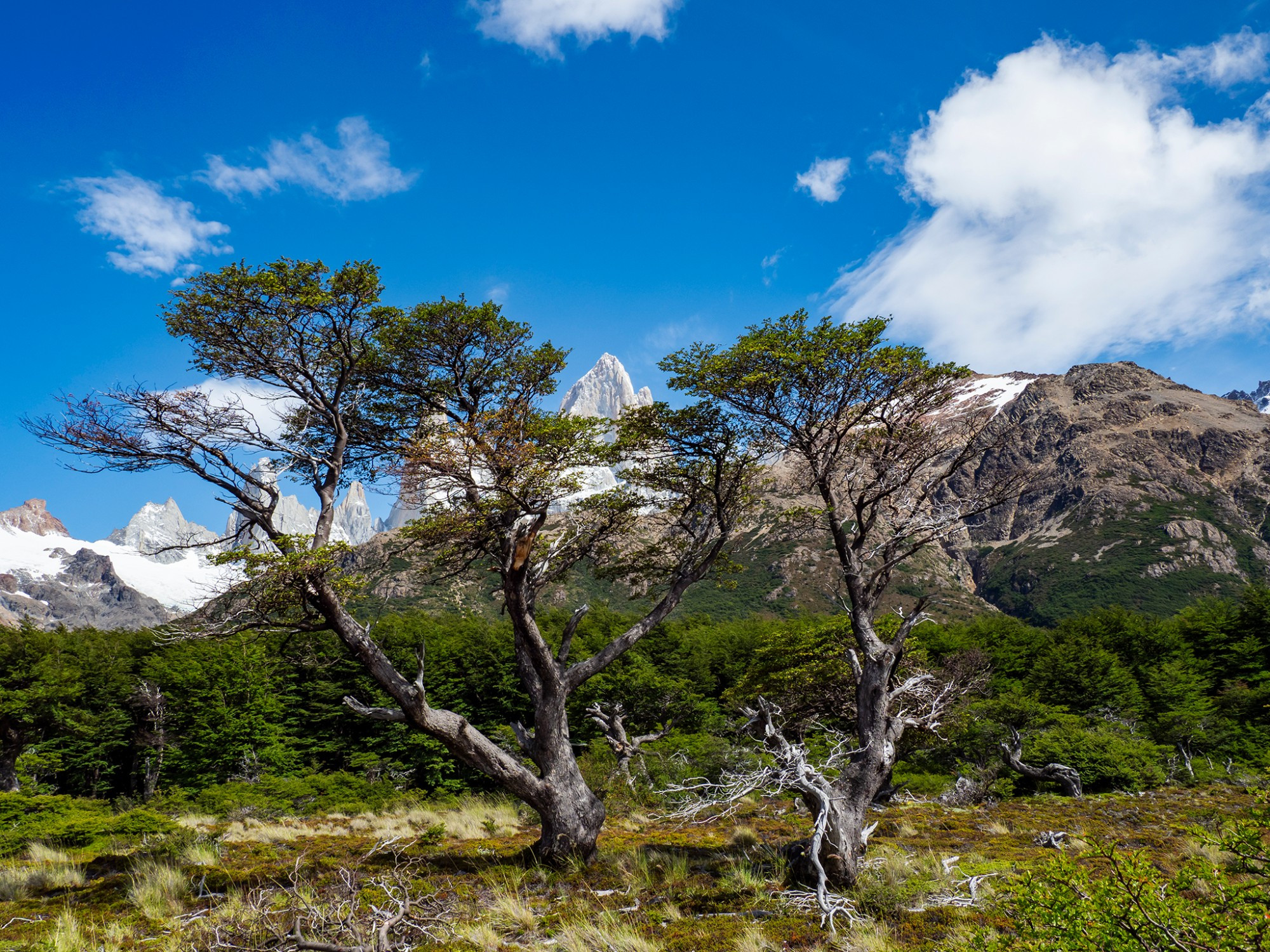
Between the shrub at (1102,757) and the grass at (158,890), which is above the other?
the grass at (158,890)

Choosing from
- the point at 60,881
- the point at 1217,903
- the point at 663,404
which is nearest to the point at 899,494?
the point at 663,404

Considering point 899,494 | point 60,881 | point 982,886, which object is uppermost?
point 899,494

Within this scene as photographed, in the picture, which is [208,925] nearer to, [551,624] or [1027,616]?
[551,624]

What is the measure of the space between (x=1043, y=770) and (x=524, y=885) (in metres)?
22.9

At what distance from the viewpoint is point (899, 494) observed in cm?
1191

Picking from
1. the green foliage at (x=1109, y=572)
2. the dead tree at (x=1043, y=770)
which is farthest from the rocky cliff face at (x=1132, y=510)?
the dead tree at (x=1043, y=770)

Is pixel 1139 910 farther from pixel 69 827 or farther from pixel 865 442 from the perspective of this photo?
pixel 69 827

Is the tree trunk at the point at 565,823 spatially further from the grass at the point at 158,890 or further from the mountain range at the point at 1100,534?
the mountain range at the point at 1100,534

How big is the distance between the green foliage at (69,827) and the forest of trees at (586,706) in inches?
278

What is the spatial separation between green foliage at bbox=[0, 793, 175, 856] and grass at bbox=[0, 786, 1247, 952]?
1.09 ft

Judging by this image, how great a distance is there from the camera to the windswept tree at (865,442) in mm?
10492

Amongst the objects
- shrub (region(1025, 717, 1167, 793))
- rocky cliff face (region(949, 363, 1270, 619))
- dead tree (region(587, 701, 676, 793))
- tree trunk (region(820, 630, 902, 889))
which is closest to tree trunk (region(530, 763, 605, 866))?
tree trunk (region(820, 630, 902, 889))

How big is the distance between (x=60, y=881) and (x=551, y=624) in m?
34.6

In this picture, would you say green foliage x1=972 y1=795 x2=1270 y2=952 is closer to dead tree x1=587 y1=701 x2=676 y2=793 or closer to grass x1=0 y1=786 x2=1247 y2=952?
grass x1=0 y1=786 x2=1247 y2=952
